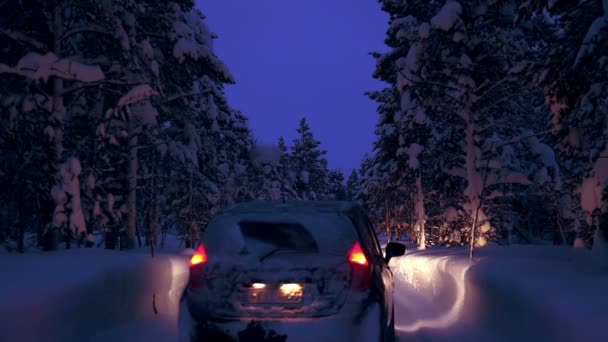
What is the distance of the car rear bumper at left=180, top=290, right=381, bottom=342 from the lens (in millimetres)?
4641

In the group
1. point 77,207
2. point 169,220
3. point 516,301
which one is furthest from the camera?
point 169,220

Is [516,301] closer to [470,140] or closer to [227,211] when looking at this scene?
[227,211]

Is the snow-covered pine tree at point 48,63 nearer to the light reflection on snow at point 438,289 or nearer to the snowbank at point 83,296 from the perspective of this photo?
the snowbank at point 83,296

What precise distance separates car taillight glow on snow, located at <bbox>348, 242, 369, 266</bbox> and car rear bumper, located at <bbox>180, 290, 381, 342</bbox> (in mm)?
330

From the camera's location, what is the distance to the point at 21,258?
8.72m

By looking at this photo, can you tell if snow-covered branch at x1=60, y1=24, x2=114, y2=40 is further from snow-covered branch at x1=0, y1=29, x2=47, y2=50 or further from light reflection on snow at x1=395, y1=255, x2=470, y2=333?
light reflection on snow at x1=395, y1=255, x2=470, y2=333

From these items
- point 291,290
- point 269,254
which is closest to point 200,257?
point 269,254

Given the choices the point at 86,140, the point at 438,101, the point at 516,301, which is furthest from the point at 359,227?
the point at 438,101

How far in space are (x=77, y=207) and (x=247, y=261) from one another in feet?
29.0

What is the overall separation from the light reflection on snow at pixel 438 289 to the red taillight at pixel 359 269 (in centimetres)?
423

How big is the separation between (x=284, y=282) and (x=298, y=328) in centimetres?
38

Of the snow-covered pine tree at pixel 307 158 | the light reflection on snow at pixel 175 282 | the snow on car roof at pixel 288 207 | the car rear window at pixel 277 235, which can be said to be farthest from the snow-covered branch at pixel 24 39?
the snow-covered pine tree at pixel 307 158

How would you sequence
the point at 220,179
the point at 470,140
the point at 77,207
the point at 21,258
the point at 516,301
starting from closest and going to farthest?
the point at 516,301
the point at 21,258
the point at 77,207
the point at 470,140
the point at 220,179

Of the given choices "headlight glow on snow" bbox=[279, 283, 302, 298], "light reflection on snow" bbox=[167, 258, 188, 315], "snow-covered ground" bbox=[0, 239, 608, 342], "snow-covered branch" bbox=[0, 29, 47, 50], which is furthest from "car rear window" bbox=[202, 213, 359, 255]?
"snow-covered branch" bbox=[0, 29, 47, 50]
